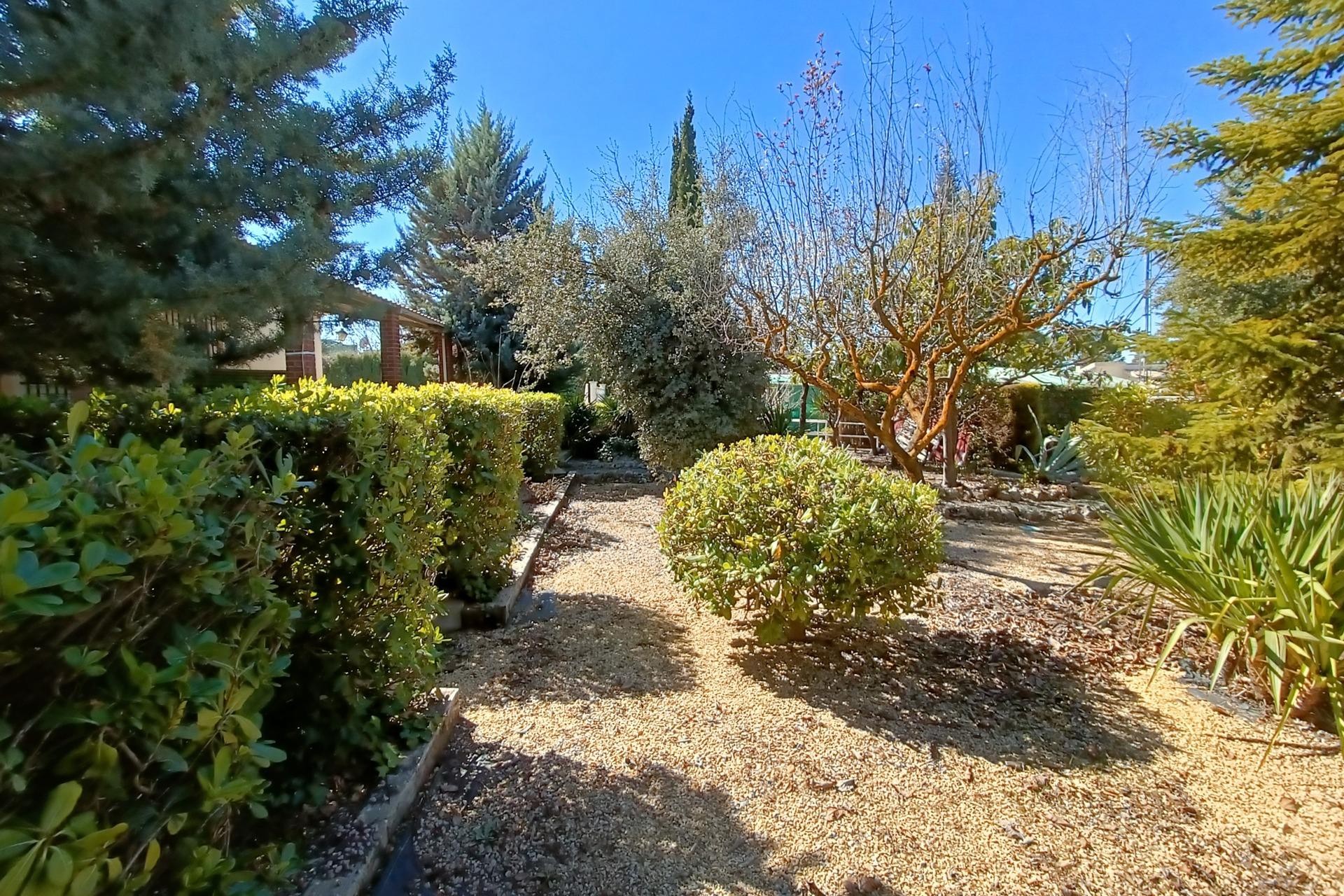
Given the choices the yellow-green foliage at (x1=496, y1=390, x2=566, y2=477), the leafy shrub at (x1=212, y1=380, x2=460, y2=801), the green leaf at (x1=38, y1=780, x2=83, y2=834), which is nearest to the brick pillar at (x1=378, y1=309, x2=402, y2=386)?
the yellow-green foliage at (x1=496, y1=390, x2=566, y2=477)

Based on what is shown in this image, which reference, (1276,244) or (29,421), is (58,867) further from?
(1276,244)

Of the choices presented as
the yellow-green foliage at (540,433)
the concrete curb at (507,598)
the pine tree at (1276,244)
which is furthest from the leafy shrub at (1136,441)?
the yellow-green foliage at (540,433)

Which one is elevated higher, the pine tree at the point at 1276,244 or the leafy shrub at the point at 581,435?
the pine tree at the point at 1276,244

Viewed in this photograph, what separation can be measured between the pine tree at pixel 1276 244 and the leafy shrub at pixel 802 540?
3.11 m

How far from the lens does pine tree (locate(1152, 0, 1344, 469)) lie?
427 cm

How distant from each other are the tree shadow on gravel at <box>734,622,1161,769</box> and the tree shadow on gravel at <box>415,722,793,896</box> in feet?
3.28

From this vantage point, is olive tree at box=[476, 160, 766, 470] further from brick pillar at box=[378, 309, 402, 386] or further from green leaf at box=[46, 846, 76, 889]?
green leaf at box=[46, 846, 76, 889]

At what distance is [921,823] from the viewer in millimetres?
2145

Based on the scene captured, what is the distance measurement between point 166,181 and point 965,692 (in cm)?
384

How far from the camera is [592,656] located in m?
3.53

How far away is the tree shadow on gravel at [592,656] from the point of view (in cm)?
312

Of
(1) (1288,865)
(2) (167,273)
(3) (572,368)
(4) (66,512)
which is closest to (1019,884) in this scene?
(1) (1288,865)

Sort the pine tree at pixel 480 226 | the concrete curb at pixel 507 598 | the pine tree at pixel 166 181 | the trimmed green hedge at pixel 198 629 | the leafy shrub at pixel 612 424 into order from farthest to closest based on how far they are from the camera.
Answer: the pine tree at pixel 480 226, the leafy shrub at pixel 612 424, the concrete curb at pixel 507 598, the pine tree at pixel 166 181, the trimmed green hedge at pixel 198 629

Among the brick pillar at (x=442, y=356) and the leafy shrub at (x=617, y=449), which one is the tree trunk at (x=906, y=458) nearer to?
the leafy shrub at (x=617, y=449)
